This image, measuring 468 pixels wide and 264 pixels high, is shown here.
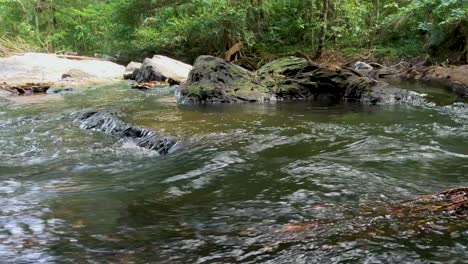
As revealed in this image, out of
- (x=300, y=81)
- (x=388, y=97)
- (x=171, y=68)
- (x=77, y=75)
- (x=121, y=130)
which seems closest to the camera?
(x=121, y=130)

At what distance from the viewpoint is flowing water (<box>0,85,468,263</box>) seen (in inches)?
89.3

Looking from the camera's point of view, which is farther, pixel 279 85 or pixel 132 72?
pixel 132 72

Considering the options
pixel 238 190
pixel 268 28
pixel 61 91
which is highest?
pixel 268 28

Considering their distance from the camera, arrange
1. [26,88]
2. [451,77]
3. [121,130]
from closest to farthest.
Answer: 1. [121,130]
2. [451,77]
3. [26,88]

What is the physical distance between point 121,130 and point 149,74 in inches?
334

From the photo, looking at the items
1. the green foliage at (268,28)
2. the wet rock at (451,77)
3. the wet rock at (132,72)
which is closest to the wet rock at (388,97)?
the wet rock at (451,77)

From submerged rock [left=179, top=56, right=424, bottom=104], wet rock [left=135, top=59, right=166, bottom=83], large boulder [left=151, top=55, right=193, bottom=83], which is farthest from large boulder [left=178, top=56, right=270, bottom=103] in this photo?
wet rock [left=135, top=59, right=166, bottom=83]

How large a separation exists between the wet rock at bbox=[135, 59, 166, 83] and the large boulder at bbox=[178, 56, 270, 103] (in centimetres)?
458

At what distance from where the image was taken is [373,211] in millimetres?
2693

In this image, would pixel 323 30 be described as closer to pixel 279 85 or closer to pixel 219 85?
pixel 279 85

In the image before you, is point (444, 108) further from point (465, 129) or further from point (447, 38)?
point (447, 38)

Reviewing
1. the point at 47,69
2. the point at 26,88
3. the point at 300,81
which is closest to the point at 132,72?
the point at 47,69

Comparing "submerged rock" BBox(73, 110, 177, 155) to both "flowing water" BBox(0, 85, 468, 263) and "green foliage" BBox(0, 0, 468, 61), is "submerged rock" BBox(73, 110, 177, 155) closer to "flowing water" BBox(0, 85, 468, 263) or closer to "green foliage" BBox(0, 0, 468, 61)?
"flowing water" BBox(0, 85, 468, 263)

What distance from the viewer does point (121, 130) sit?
628 cm
